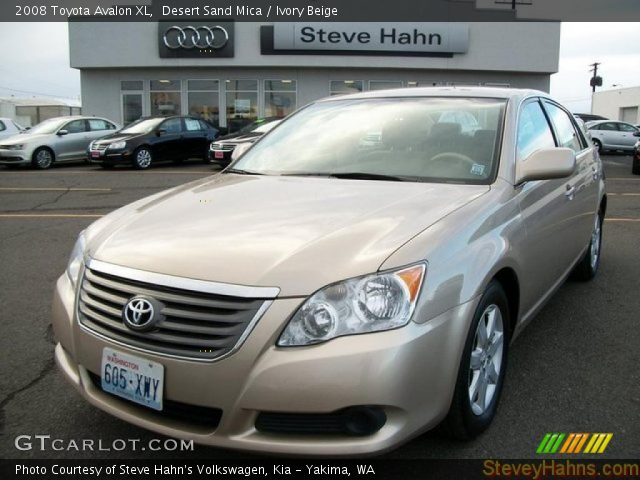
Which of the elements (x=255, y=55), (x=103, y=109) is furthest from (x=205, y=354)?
(x=103, y=109)

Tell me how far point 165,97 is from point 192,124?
8045 mm

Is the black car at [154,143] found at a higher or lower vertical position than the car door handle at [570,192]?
lower

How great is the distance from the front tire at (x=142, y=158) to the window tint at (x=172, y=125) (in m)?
1.04

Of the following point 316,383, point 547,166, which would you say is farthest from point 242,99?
point 316,383

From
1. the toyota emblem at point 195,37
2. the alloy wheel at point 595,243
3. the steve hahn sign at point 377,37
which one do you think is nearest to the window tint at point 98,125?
the toyota emblem at point 195,37

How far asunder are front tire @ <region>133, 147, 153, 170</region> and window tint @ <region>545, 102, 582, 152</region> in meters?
12.9

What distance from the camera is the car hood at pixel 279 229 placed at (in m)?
2.17

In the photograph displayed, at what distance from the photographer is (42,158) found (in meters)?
16.4

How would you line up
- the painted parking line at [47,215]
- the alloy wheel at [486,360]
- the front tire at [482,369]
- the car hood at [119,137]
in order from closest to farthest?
1. the front tire at [482,369]
2. the alloy wheel at [486,360]
3. the painted parking line at [47,215]
4. the car hood at [119,137]

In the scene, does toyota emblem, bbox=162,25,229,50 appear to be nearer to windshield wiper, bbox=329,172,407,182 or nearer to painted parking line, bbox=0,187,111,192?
painted parking line, bbox=0,187,111,192

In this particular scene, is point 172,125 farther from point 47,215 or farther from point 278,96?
point 47,215

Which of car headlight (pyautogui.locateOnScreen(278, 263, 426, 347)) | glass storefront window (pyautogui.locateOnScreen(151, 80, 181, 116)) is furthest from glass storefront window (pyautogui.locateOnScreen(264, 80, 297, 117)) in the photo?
car headlight (pyautogui.locateOnScreen(278, 263, 426, 347))

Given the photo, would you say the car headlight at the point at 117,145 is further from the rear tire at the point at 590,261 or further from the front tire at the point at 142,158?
the rear tire at the point at 590,261

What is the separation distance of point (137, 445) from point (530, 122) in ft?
9.37
